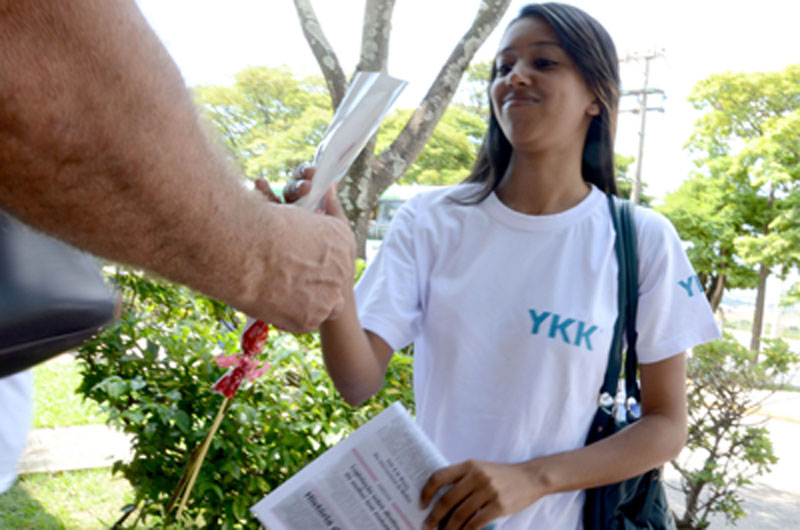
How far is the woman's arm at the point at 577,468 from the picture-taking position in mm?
1216

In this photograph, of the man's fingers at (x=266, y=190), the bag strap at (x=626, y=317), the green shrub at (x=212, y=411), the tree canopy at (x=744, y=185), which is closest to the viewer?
the man's fingers at (x=266, y=190)

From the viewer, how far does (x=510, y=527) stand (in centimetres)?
135

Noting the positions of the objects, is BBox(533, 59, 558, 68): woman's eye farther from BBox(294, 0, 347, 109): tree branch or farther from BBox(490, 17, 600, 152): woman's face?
BBox(294, 0, 347, 109): tree branch

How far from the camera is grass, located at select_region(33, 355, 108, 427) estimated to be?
556 centimetres

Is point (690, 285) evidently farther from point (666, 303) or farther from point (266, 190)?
point (266, 190)

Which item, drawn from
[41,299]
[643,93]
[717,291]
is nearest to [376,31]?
[41,299]

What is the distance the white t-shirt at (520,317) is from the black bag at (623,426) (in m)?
0.02

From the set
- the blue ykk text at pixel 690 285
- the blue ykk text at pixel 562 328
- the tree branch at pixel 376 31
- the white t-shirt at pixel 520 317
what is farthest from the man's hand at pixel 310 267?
the tree branch at pixel 376 31

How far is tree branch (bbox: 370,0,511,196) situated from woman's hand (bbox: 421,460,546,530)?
3.32m

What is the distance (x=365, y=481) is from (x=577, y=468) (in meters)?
0.40

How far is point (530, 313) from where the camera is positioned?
139cm

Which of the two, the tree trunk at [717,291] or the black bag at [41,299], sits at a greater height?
the black bag at [41,299]

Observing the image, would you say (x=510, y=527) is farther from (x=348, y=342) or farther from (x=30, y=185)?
(x=30, y=185)

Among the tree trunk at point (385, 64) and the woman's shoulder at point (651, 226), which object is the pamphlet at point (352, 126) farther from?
the tree trunk at point (385, 64)
